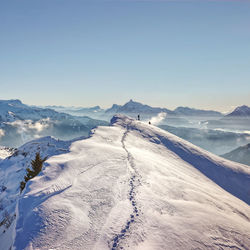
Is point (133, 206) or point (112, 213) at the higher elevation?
point (133, 206)

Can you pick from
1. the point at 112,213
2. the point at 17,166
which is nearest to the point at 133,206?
the point at 112,213

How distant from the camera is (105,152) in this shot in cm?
2709

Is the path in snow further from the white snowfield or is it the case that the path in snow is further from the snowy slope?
the snowy slope

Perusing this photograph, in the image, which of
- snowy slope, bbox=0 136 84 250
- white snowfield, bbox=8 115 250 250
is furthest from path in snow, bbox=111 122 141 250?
snowy slope, bbox=0 136 84 250

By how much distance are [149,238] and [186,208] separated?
17.8ft

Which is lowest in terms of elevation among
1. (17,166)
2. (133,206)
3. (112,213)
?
(17,166)

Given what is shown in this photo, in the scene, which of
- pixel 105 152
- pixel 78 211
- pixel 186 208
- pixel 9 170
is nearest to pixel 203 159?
pixel 105 152

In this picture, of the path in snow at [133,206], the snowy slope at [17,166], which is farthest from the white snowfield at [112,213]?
the snowy slope at [17,166]

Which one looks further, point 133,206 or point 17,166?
point 17,166

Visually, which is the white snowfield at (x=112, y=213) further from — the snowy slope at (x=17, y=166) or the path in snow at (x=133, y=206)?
the snowy slope at (x=17, y=166)

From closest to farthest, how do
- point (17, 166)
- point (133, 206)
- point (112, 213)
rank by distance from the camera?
point (112, 213) → point (133, 206) → point (17, 166)

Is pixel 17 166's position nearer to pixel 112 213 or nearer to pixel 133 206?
pixel 112 213

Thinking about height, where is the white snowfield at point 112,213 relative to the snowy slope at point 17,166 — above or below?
above

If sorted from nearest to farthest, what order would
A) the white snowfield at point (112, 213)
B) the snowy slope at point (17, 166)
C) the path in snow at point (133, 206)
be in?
the path in snow at point (133, 206) → the white snowfield at point (112, 213) → the snowy slope at point (17, 166)
